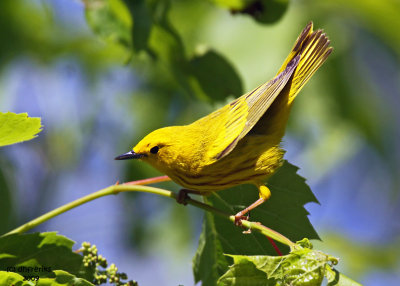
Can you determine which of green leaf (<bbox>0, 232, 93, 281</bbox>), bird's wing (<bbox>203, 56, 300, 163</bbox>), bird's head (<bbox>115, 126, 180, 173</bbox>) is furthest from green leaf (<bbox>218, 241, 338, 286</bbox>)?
bird's head (<bbox>115, 126, 180, 173</bbox>)

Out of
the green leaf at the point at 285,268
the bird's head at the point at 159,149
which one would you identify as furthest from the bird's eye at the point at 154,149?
the green leaf at the point at 285,268

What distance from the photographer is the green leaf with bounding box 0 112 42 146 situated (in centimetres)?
258

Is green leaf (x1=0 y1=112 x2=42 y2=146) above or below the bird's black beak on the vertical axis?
below

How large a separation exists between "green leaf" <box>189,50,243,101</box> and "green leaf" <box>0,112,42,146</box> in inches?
70.4

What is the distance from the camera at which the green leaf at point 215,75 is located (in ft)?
13.5

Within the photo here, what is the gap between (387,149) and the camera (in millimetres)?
5770

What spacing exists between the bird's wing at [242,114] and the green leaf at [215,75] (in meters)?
0.11

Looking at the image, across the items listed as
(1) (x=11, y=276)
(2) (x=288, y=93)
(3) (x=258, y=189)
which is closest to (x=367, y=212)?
(2) (x=288, y=93)

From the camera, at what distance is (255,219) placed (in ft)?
10.5

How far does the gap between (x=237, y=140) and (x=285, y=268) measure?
1519 mm

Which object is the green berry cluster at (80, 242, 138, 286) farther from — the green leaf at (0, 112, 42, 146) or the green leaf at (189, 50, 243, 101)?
the green leaf at (189, 50, 243, 101)

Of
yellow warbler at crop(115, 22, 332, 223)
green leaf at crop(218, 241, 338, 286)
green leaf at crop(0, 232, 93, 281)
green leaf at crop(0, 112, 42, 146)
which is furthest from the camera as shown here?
yellow warbler at crop(115, 22, 332, 223)

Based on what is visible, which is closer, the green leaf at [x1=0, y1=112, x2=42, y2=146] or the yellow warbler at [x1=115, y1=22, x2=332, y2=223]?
the green leaf at [x1=0, y1=112, x2=42, y2=146]

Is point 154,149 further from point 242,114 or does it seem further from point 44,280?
point 44,280
